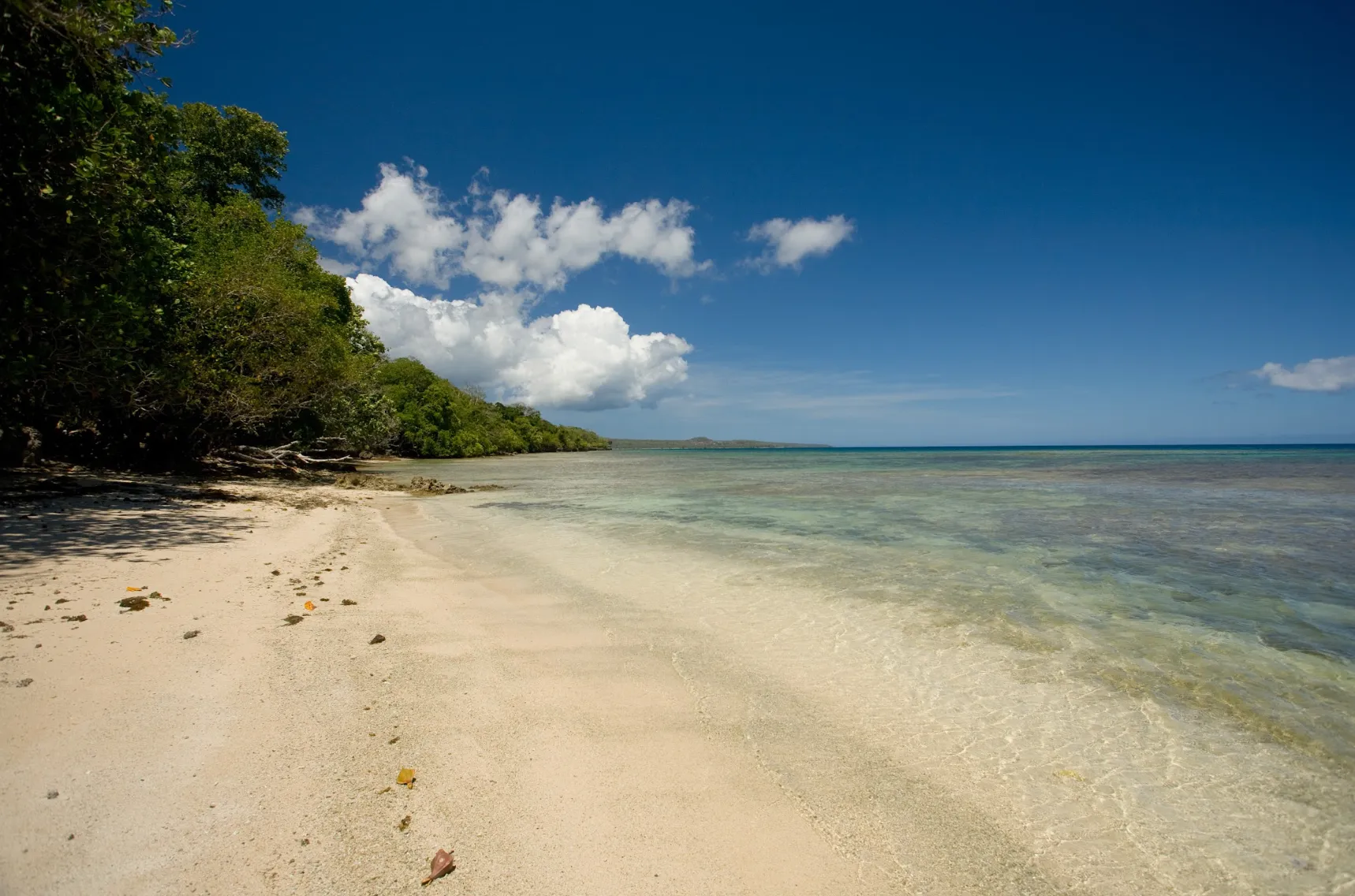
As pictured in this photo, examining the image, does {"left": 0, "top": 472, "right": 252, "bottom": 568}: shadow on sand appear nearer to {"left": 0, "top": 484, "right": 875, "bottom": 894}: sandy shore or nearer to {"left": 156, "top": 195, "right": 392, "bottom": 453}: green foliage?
{"left": 0, "top": 484, "right": 875, "bottom": 894}: sandy shore

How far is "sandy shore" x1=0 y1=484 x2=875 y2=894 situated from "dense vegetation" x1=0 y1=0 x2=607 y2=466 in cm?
441

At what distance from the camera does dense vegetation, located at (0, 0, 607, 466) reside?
23.2 feet

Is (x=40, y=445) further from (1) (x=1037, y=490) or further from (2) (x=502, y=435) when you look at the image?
(2) (x=502, y=435)

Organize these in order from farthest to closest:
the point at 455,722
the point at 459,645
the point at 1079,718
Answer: the point at 459,645 → the point at 1079,718 → the point at 455,722

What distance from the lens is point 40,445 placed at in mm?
14742

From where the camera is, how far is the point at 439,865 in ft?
7.57

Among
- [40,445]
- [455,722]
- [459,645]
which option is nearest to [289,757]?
[455,722]

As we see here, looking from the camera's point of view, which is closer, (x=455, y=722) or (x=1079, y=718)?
(x=455, y=722)

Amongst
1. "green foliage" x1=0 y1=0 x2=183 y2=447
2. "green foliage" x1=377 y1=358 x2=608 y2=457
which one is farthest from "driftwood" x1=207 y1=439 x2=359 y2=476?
"green foliage" x1=377 y1=358 x2=608 y2=457

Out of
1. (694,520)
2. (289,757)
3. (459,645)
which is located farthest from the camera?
(694,520)

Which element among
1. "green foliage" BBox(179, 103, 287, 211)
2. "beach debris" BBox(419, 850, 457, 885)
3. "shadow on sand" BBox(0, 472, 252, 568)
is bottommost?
"beach debris" BBox(419, 850, 457, 885)

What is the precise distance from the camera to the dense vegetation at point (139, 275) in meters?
7.07

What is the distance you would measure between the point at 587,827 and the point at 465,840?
0.53 meters

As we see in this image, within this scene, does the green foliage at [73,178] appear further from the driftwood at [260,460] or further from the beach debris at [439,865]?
the driftwood at [260,460]
